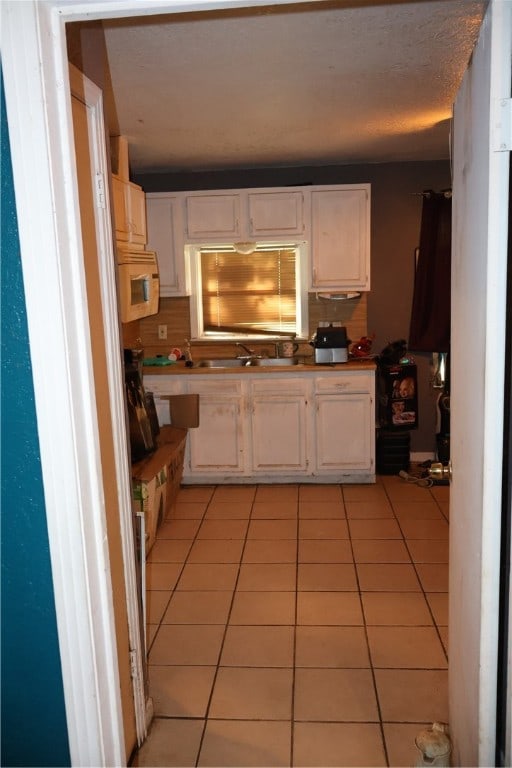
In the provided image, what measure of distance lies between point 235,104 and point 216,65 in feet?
2.00

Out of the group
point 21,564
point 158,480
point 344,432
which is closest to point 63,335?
point 21,564

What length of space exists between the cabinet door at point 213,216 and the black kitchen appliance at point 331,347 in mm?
1071

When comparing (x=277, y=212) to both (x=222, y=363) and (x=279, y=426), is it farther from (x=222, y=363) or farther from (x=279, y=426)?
(x=279, y=426)

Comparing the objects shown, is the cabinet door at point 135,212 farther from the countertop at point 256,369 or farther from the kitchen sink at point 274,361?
the kitchen sink at point 274,361

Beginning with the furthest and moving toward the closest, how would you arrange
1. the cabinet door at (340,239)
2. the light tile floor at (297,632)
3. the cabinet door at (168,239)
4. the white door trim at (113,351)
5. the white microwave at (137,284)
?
the cabinet door at (168,239)
the cabinet door at (340,239)
the white microwave at (137,284)
the light tile floor at (297,632)
the white door trim at (113,351)

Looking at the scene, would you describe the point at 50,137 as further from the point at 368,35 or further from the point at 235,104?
the point at 235,104

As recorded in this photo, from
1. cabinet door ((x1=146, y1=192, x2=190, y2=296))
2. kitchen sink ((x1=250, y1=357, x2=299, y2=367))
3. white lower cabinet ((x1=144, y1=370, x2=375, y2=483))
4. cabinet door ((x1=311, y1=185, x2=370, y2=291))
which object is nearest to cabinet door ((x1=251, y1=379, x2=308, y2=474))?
white lower cabinet ((x1=144, y1=370, x2=375, y2=483))

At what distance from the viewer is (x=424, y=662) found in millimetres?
2643

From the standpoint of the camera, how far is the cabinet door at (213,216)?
4980 millimetres

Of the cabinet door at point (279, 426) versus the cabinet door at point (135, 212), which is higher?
the cabinet door at point (135, 212)

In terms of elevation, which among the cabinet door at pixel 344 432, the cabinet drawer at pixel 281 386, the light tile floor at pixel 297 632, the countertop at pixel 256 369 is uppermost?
the countertop at pixel 256 369

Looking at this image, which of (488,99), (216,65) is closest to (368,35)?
(216,65)

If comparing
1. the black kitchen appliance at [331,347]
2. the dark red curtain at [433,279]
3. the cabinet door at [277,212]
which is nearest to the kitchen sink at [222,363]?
the black kitchen appliance at [331,347]

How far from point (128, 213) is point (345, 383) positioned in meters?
2.34
